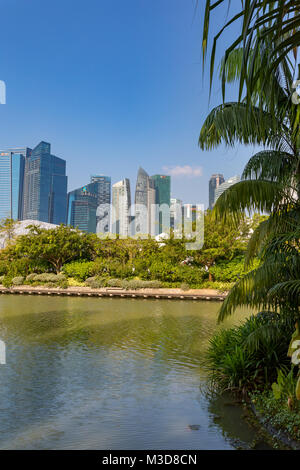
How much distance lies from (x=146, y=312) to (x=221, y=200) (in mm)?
10659

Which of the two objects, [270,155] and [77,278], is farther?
[77,278]

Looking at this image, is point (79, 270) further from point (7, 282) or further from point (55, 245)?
point (7, 282)

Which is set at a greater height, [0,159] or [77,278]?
[0,159]

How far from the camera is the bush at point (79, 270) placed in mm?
26078

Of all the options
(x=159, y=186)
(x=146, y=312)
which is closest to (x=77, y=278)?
(x=146, y=312)

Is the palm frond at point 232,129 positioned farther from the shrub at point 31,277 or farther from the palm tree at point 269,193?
the shrub at point 31,277

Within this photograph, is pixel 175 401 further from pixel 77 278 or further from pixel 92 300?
pixel 77 278

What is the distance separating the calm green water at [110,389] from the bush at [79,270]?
42.9 ft

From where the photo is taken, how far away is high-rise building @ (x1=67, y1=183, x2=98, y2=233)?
616 feet

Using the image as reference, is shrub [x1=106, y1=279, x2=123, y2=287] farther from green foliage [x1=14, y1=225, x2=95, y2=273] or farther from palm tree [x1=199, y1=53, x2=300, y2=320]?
palm tree [x1=199, y1=53, x2=300, y2=320]

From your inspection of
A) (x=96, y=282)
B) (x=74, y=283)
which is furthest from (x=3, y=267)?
(x=96, y=282)

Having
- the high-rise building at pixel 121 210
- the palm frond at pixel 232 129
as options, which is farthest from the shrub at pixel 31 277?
the high-rise building at pixel 121 210

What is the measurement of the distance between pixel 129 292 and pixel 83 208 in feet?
566

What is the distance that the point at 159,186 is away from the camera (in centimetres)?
16875
